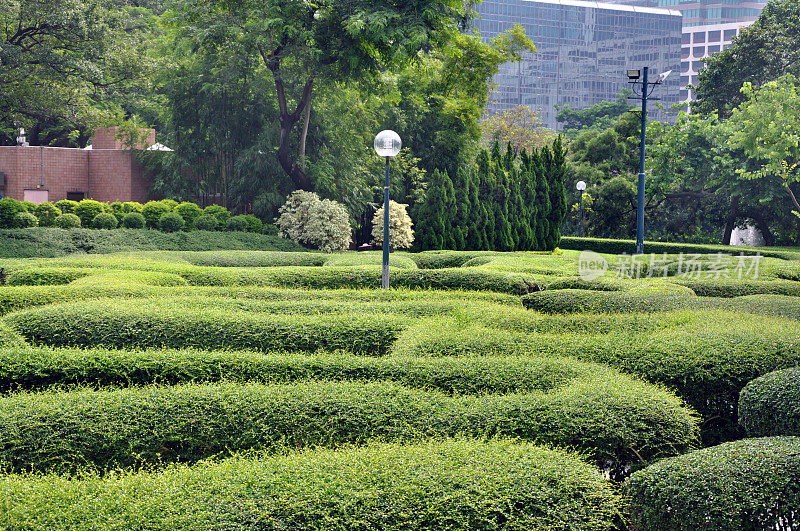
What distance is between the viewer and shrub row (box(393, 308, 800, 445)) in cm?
562

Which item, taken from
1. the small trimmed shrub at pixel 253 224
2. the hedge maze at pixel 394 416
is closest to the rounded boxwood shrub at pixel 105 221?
the small trimmed shrub at pixel 253 224

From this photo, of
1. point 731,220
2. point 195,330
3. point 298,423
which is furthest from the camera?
point 731,220

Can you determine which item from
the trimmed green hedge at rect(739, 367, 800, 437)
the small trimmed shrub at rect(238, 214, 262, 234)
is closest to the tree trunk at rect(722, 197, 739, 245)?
the small trimmed shrub at rect(238, 214, 262, 234)

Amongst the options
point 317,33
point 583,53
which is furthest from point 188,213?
point 583,53

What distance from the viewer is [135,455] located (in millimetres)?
4371

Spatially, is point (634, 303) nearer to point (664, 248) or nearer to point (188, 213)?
point (188, 213)

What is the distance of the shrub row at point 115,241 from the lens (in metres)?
14.6

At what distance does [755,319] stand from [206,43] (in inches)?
596

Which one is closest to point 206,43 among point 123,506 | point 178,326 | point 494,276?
point 494,276

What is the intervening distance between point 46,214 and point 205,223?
3782 mm

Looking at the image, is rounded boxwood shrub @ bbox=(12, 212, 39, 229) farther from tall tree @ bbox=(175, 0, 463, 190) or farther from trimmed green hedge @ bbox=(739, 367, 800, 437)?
trimmed green hedge @ bbox=(739, 367, 800, 437)

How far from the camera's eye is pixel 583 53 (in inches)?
4446

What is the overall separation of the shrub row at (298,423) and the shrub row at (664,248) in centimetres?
1798

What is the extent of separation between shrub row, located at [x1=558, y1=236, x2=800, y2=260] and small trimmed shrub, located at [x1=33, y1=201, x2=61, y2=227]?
18.2 m
